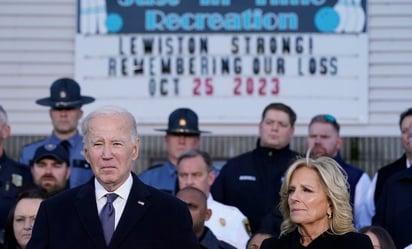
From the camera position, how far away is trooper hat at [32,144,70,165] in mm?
8484

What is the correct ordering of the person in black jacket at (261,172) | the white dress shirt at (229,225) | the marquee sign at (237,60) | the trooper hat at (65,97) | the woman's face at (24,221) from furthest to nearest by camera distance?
the marquee sign at (237,60), the trooper hat at (65,97), the person in black jacket at (261,172), the white dress shirt at (229,225), the woman's face at (24,221)

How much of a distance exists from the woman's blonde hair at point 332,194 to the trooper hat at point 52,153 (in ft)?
10.4

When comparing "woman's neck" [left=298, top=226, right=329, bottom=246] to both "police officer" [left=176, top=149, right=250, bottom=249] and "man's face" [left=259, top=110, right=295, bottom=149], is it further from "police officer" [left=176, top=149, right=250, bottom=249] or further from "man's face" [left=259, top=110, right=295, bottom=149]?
"man's face" [left=259, top=110, right=295, bottom=149]

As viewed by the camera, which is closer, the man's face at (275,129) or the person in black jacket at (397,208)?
the person in black jacket at (397,208)

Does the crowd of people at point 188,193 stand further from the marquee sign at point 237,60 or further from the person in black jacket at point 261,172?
the marquee sign at point 237,60

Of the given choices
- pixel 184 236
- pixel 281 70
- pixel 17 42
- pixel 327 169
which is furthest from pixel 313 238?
pixel 17 42

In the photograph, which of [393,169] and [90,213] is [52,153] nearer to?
[393,169]

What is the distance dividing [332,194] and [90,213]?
1.48 m

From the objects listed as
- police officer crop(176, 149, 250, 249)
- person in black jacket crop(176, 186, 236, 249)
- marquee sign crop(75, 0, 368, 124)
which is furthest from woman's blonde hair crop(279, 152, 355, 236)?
marquee sign crop(75, 0, 368, 124)

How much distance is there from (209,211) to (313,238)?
2.14 metres

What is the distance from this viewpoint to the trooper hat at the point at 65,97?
9.33 m

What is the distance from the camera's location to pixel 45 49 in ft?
39.3

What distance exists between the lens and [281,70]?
11.4m

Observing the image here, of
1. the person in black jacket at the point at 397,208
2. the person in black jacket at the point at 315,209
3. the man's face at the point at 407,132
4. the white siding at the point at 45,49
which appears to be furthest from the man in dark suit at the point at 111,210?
the white siding at the point at 45,49
